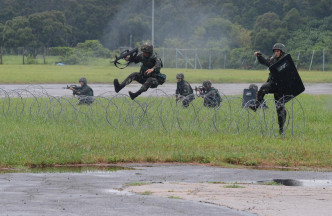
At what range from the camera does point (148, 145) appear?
15.7 meters

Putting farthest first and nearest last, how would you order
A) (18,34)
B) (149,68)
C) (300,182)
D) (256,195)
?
(18,34), (149,68), (300,182), (256,195)

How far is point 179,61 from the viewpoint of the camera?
7225cm

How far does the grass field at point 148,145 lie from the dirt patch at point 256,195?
3.00m

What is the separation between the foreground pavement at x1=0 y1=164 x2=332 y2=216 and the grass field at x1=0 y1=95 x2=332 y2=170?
928mm

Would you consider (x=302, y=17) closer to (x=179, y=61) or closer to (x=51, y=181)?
(x=179, y=61)

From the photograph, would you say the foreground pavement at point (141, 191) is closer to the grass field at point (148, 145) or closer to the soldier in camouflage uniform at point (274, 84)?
the grass field at point (148, 145)

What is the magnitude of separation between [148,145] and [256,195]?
5.84 meters

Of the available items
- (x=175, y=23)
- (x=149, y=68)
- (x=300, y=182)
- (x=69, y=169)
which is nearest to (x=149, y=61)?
(x=149, y=68)

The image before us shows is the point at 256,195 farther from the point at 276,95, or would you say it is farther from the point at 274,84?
the point at 276,95

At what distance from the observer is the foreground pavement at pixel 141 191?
9.05 metres

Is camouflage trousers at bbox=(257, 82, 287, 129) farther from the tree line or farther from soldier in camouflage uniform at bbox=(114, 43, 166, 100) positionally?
the tree line

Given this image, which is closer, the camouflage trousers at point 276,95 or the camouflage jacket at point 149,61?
the camouflage trousers at point 276,95

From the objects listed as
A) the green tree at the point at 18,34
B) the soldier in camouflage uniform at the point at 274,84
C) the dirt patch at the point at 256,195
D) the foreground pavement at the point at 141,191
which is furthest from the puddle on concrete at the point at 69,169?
the green tree at the point at 18,34

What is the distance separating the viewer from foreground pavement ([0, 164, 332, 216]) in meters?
9.05
